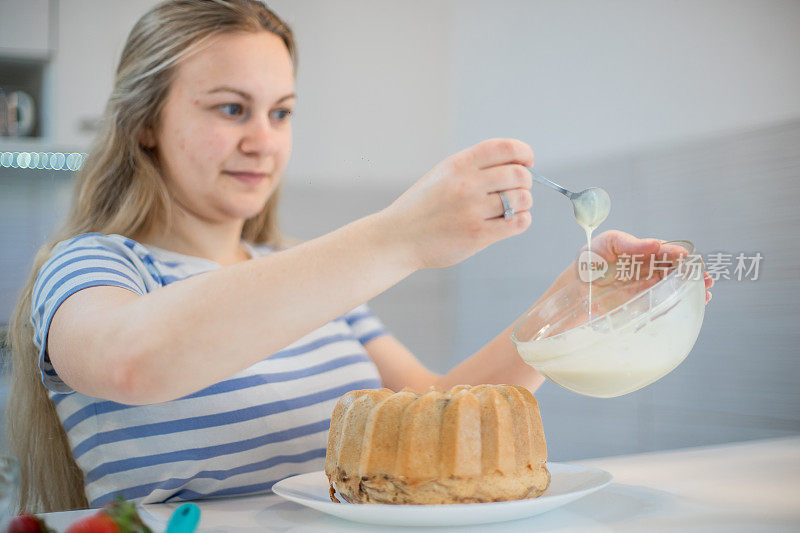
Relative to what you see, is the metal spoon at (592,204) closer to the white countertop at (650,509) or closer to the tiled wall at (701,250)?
the white countertop at (650,509)

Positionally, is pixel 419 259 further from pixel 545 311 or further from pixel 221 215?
pixel 221 215

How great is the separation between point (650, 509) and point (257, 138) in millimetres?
695

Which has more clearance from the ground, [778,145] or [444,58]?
[444,58]

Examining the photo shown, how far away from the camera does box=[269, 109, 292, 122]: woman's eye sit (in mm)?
1088

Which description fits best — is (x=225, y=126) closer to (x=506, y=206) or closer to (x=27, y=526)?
(x=506, y=206)

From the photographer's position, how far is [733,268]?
1.45 m

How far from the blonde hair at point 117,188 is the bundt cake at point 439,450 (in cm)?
53

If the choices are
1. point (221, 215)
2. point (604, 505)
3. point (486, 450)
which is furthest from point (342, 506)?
point (221, 215)

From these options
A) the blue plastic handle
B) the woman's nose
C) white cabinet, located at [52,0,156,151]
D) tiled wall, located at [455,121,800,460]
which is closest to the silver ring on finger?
the blue plastic handle

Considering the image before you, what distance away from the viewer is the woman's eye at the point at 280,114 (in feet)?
3.57

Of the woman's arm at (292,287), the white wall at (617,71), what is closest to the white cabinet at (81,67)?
the white wall at (617,71)

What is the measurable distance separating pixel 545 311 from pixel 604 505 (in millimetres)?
212

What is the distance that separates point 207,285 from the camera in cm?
64

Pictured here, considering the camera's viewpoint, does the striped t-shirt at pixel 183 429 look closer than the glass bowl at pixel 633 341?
No
